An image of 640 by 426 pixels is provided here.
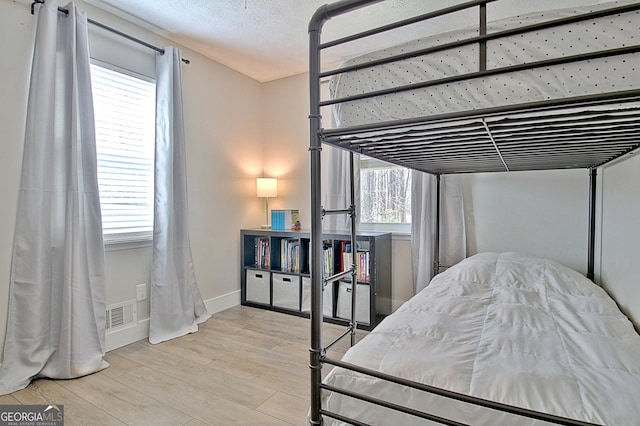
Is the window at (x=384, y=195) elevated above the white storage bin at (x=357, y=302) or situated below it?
above

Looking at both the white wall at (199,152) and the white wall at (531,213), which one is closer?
the white wall at (199,152)

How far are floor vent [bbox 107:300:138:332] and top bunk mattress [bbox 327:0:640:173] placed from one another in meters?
2.17

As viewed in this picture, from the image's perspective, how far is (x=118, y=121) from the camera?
2504 millimetres

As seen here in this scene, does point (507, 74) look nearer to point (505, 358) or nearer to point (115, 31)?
point (505, 358)

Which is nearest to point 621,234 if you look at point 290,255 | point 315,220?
point 315,220

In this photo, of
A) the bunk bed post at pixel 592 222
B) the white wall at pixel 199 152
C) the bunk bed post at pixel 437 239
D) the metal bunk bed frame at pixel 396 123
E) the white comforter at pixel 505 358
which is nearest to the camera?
the metal bunk bed frame at pixel 396 123

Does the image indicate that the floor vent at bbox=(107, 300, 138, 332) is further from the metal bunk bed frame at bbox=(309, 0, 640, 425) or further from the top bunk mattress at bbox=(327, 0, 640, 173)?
the top bunk mattress at bbox=(327, 0, 640, 173)

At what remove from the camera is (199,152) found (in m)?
3.11

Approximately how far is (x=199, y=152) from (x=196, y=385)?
6.41 feet

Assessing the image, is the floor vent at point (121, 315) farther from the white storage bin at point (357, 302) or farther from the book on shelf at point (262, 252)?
the white storage bin at point (357, 302)

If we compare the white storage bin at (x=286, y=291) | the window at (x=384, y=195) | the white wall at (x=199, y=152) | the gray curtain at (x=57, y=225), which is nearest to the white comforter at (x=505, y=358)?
the window at (x=384, y=195)

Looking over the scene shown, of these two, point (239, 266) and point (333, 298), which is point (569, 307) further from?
point (239, 266)

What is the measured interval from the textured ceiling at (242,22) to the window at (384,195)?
3.59ft

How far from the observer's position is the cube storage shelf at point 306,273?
2.82m
